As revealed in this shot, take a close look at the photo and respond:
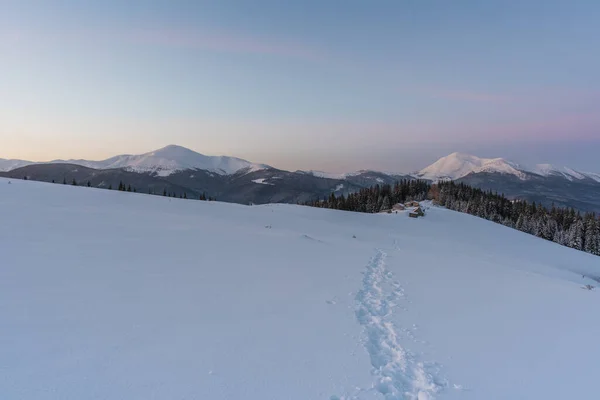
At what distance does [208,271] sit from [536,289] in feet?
41.7

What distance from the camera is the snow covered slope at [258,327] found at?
170 inches

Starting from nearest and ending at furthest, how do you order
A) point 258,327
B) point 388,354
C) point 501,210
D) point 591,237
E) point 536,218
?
point 388,354 < point 258,327 < point 591,237 < point 536,218 < point 501,210

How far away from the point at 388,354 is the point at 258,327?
2.71m

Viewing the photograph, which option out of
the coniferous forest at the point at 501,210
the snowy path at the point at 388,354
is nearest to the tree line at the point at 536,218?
the coniferous forest at the point at 501,210

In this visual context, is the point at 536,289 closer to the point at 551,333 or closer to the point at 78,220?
the point at 551,333

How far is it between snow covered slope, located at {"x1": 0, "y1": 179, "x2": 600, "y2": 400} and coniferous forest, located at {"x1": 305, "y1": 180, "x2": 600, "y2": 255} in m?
85.2

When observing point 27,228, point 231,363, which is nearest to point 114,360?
point 231,363

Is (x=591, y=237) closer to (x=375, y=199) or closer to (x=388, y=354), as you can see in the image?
(x=375, y=199)

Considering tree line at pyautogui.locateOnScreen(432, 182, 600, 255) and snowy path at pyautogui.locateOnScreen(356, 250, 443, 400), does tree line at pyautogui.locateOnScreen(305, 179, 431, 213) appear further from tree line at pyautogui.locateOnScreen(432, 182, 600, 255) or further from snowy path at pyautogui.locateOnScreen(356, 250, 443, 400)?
snowy path at pyautogui.locateOnScreen(356, 250, 443, 400)

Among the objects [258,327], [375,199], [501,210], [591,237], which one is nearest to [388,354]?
[258,327]

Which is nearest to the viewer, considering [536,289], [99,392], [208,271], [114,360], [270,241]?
[99,392]

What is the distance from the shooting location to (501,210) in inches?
4013

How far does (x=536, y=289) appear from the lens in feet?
38.0

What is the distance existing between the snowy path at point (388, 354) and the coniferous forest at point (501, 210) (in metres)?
87.6
